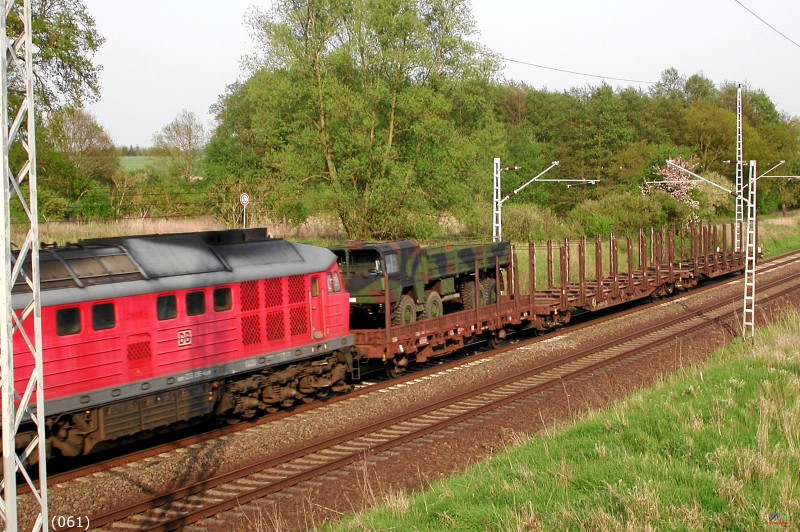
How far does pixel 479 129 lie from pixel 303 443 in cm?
3122

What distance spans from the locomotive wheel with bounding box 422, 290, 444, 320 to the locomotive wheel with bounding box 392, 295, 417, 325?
832mm

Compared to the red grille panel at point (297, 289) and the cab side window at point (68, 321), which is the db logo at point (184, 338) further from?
the red grille panel at point (297, 289)

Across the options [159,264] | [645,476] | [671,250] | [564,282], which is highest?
[159,264]

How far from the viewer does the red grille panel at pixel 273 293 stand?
15250 mm

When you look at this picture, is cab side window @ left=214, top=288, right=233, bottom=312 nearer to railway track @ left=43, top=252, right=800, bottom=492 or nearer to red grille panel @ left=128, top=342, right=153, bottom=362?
red grille panel @ left=128, top=342, right=153, bottom=362

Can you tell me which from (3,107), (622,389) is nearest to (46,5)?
(622,389)

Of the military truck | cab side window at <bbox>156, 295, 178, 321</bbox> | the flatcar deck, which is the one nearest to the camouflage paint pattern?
the military truck

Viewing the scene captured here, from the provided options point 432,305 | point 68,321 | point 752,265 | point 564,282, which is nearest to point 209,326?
point 68,321

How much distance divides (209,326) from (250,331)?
0.97 m

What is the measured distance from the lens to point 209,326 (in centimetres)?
1406

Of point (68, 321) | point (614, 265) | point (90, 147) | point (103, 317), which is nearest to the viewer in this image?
point (68, 321)

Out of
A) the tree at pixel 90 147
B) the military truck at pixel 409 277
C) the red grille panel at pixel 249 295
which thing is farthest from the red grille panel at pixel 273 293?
the tree at pixel 90 147

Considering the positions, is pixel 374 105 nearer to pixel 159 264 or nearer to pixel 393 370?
pixel 393 370

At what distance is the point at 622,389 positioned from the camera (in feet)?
56.0
